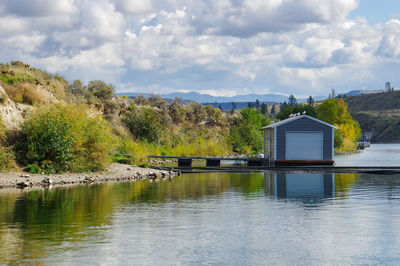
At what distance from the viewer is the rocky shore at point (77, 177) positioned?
24562 millimetres

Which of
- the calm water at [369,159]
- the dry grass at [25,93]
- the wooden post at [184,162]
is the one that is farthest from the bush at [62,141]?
the calm water at [369,159]

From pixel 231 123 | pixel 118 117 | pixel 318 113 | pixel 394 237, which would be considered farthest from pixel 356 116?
pixel 394 237

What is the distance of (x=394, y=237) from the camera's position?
41.4 ft

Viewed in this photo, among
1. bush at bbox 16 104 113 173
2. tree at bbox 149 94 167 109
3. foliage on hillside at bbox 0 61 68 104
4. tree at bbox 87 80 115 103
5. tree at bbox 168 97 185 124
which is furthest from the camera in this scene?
tree at bbox 149 94 167 109

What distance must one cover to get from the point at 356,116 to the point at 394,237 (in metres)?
170

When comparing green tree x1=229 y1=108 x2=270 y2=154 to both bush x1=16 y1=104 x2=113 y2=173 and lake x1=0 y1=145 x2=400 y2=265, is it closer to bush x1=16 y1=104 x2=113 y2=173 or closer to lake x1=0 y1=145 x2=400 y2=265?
bush x1=16 y1=104 x2=113 y2=173

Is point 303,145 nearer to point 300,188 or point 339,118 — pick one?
point 300,188

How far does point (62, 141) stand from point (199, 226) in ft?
51.4

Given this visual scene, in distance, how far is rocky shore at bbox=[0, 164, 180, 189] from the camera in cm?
2456

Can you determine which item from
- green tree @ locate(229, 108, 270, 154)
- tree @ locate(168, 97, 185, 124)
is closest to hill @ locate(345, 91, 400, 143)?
tree @ locate(168, 97, 185, 124)

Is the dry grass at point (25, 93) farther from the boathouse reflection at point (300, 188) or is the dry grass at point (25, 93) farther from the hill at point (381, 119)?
the hill at point (381, 119)

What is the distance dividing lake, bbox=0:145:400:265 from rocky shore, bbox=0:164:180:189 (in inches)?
93.6

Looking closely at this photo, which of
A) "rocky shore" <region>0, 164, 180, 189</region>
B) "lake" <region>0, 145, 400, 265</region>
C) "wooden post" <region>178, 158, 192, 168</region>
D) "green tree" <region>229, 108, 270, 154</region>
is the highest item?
"green tree" <region>229, 108, 270, 154</region>

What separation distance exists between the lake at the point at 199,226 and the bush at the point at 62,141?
5.32m
